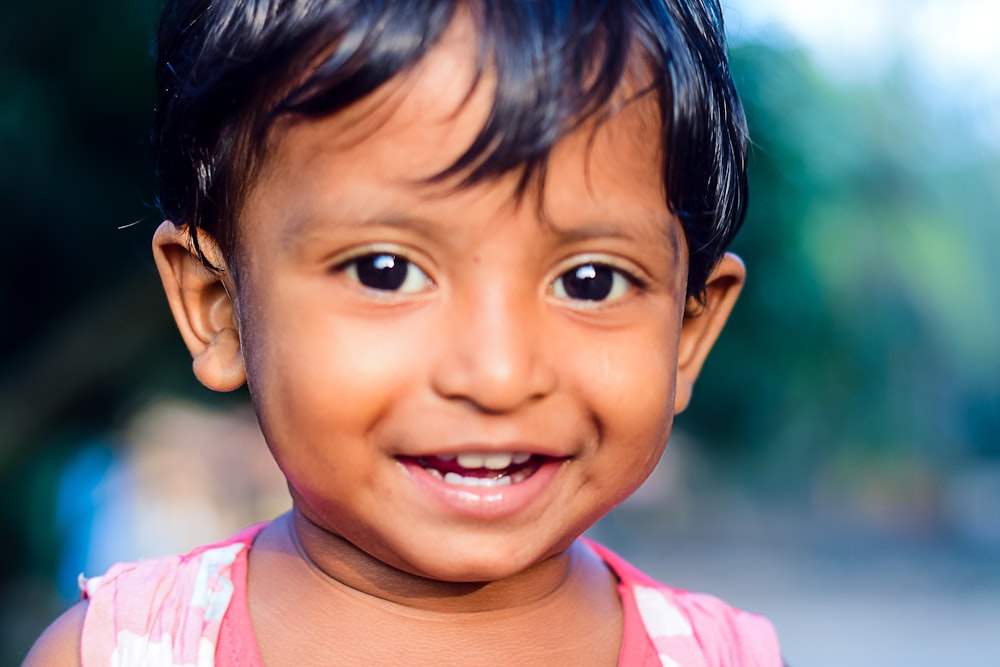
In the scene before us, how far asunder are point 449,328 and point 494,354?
0.28 ft

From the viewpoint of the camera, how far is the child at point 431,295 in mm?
1534

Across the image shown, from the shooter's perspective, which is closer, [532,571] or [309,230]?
[309,230]

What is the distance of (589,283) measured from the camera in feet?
5.44

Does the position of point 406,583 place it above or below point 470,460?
below

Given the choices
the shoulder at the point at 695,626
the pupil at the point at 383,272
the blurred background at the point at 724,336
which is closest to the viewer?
the pupil at the point at 383,272

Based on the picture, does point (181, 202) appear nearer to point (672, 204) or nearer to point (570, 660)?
point (672, 204)

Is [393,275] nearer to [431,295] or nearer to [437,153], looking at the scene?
[431,295]

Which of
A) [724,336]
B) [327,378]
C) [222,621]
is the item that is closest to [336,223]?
[327,378]

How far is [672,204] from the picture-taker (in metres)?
1.74

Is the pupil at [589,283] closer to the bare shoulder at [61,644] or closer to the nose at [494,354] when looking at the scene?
the nose at [494,354]

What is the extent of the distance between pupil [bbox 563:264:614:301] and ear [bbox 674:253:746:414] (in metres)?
0.36

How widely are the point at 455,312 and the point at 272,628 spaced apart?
62 centimetres

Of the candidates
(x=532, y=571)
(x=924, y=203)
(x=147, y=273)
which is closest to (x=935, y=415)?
(x=924, y=203)

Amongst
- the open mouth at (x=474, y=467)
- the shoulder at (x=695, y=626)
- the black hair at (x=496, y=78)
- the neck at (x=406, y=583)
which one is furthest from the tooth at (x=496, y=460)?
the shoulder at (x=695, y=626)
